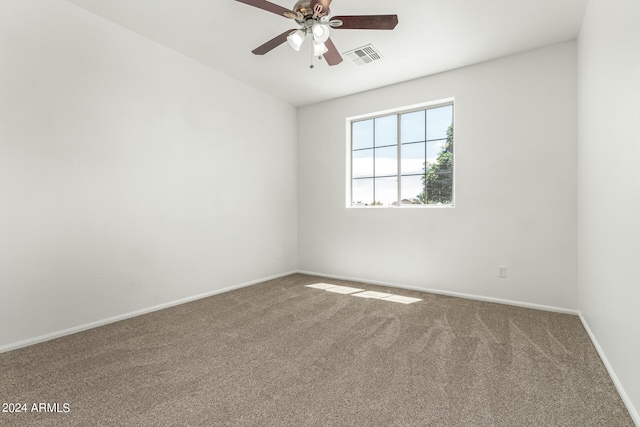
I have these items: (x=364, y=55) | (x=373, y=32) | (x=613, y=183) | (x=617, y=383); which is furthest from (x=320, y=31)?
(x=617, y=383)

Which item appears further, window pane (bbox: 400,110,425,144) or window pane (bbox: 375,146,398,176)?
window pane (bbox: 375,146,398,176)

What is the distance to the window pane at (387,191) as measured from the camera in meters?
4.17

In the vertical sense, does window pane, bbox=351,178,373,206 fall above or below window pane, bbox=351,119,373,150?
below

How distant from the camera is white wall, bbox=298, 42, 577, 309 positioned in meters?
2.96

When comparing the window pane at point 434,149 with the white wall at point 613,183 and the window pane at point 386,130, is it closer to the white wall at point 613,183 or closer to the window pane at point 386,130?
the window pane at point 386,130

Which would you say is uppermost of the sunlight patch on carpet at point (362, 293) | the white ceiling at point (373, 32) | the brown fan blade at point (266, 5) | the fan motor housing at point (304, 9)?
the white ceiling at point (373, 32)

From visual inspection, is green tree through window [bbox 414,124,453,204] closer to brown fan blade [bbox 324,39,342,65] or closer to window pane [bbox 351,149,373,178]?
window pane [bbox 351,149,373,178]

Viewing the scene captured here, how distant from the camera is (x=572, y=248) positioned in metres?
2.92

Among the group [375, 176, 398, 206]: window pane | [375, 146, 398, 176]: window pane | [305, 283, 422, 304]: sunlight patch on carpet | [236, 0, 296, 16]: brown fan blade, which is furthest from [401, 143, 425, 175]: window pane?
[236, 0, 296, 16]: brown fan blade

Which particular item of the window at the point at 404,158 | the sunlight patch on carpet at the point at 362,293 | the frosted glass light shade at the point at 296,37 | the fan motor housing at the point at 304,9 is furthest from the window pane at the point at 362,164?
the fan motor housing at the point at 304,9

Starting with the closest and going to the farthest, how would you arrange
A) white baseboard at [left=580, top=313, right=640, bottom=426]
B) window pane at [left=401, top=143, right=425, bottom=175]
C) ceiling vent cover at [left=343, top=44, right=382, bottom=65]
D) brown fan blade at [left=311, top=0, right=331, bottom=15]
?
1. white baseboard at [left=580, top=313, right=640, bottom=426]
2. brown fan blade at [left=311, top=0, right=331, bottom=15]
3. ceiling vent cover at [left=343, top=44, right=382, bottom=65]
4. window pane at [left=401, top=143, right=425, bottom=175]

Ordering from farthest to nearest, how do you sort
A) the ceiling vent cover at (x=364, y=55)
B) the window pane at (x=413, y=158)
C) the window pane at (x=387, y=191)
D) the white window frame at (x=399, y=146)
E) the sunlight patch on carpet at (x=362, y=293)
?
the window pane at (x=387, y=191)
the window pane at (x=413, y=158)
the white window frame at (x=399, y=146)
the sunlight patch on carpet at (x=362, y=293)
the ceiling vent cover at (x=364, y=55)

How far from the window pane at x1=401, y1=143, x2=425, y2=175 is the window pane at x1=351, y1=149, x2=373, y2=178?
51cm

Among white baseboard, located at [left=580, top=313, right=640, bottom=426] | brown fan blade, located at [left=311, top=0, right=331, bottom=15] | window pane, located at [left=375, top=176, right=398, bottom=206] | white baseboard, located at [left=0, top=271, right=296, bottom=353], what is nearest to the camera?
white baseboard, located at [left=580, top=313, right=640, bottom=426]
